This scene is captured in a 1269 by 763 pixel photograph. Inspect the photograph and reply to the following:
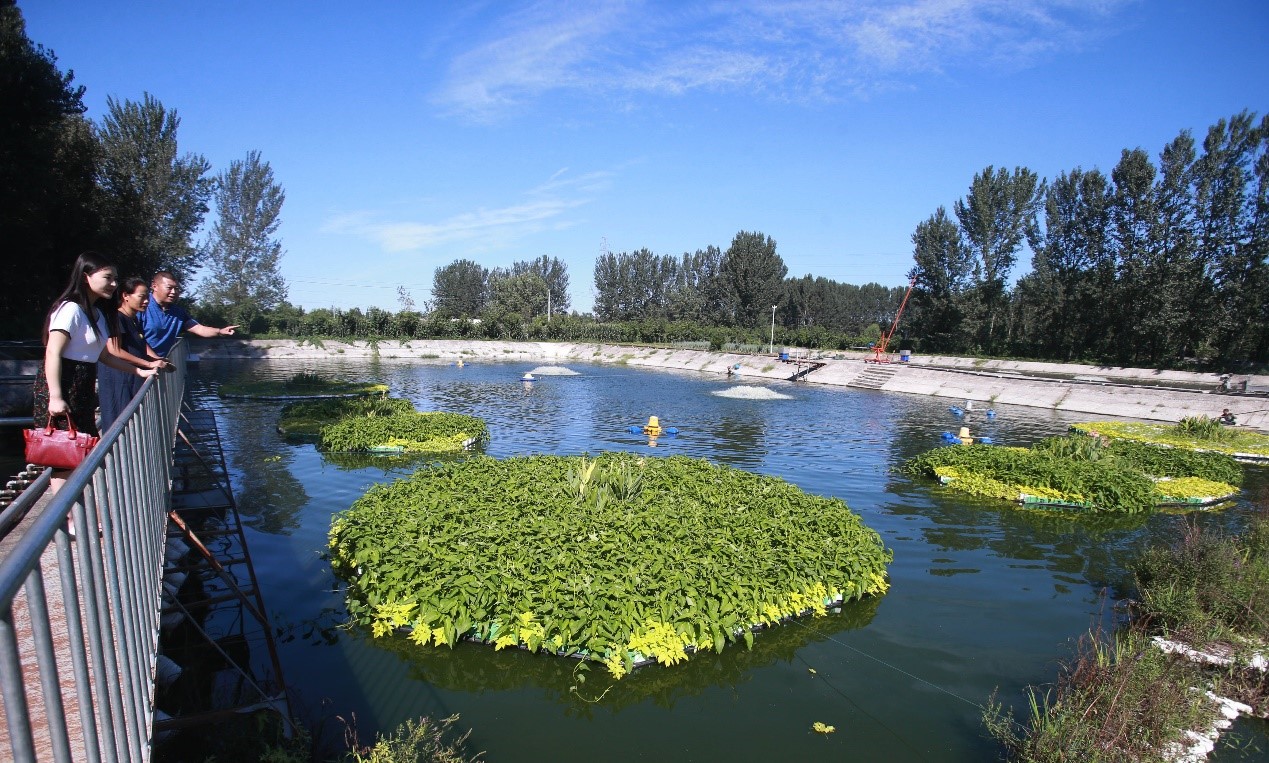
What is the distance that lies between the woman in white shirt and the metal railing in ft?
3.53

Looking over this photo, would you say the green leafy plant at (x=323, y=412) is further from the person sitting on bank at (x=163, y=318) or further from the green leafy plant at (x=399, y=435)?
the person sitting on bank at (x=163, y=318)

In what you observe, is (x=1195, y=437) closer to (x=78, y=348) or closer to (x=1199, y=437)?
(x=1199, y=437)

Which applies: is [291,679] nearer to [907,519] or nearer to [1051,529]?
[907,519]

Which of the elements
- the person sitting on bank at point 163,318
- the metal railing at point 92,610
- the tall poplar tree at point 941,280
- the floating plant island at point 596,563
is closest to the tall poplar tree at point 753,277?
the tall poplar tree at point 941,280

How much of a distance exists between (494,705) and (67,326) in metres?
5.28

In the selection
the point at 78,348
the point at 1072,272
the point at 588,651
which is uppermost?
the point at 1072,272

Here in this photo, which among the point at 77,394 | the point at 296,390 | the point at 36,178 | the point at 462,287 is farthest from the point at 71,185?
the point at 462,287

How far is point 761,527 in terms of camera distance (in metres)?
10.3

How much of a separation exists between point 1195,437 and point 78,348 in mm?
29260

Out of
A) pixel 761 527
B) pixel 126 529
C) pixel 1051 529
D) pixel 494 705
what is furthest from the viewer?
pixel 1051 529

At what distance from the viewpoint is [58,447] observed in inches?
226

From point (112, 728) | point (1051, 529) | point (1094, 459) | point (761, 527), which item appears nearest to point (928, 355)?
point (1094, 459)

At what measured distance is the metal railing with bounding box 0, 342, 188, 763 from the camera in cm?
189

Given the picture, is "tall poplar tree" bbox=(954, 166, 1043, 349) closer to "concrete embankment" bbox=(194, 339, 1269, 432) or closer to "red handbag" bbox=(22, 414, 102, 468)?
"concrete embankment" bbox=(194, 339, 1269, 432)
